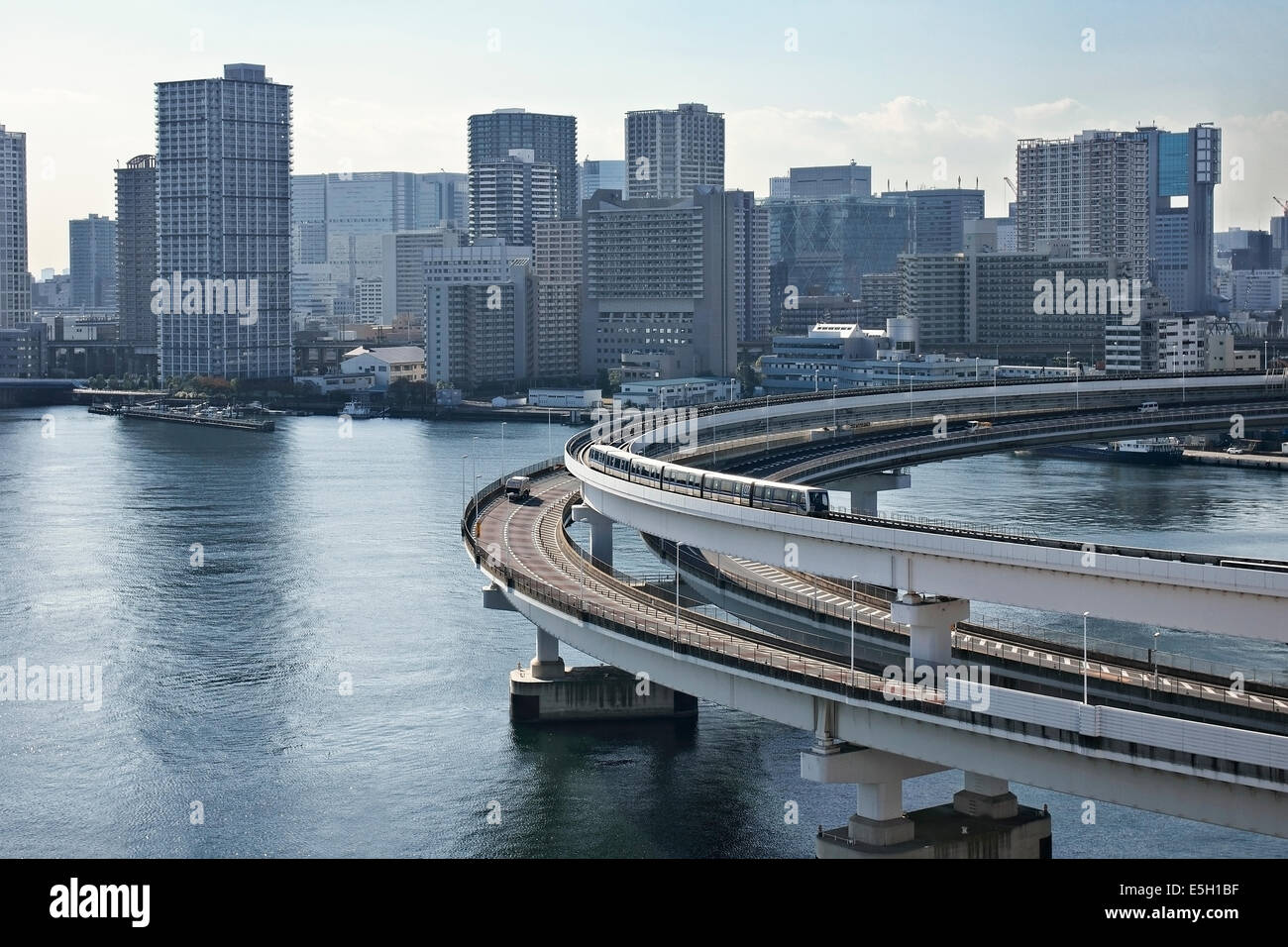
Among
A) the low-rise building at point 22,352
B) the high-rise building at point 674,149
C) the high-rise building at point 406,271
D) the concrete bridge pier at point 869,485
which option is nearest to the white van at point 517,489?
the concrete bridge pier at point 869,485

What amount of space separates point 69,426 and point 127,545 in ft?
119

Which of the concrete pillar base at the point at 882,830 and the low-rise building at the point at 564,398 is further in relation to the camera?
the low-rise building at the point at 564,398

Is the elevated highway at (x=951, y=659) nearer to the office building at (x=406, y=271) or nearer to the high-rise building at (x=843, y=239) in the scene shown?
the office building at (x=406, y=271)

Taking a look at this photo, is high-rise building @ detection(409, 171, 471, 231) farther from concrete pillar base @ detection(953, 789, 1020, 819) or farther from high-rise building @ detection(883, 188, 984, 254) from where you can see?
concrete pillar base @ detection(953, 789, 1020, 819)

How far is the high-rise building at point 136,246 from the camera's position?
102750 millimetres

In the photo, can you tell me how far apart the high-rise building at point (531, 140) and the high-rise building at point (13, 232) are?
34966 millimetres

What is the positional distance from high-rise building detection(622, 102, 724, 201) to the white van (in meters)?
89.9

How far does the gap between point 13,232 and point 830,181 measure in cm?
7918

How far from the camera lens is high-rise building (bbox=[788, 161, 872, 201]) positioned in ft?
527

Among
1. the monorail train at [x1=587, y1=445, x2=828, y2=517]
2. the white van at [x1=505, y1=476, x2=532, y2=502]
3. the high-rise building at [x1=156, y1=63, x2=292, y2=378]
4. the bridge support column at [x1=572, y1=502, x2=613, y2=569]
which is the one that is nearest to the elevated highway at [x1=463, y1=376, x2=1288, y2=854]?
the monorail train at [x1=587, y1=445, x2=828, y2=517]

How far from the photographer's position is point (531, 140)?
130750 millimetres

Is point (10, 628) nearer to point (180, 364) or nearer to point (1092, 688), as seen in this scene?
point (1092, 688)
